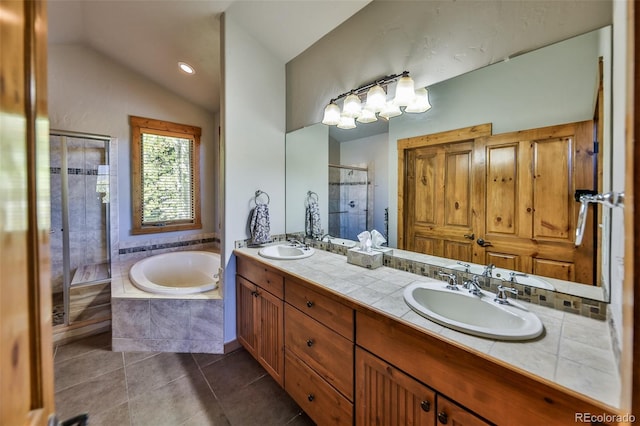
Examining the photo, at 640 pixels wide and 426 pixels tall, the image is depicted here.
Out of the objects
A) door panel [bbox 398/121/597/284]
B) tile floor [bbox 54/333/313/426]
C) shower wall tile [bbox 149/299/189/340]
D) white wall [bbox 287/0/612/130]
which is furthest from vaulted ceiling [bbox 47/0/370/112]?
tile floor [bbox 54/333/313/426]

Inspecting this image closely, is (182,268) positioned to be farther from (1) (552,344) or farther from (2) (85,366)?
(1) (552,344)

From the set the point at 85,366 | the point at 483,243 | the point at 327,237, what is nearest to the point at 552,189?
the point at 483,243

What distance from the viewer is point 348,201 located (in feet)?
6.99

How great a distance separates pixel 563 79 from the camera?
1.12 meters

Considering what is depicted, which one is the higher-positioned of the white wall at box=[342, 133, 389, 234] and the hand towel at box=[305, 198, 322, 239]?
the white wall at box=[342, 133, 389, 234]

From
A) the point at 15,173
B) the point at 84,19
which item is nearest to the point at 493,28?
the point at 15,173

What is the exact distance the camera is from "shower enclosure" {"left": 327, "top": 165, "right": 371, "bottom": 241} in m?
2.00

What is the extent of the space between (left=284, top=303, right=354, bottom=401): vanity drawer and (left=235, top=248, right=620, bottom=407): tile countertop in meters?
0.25

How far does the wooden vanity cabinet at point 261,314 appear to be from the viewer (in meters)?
1.72

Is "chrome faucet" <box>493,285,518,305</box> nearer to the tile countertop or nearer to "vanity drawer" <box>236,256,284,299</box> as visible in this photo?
the tile countertop

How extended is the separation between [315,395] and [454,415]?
804 millimetres

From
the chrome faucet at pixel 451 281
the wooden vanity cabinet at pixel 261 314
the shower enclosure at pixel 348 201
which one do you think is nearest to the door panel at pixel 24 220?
the wooden vanity cabinet at pixel 261 314

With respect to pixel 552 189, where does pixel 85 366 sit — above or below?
below

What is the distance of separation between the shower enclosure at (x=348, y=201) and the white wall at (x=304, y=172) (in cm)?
9
